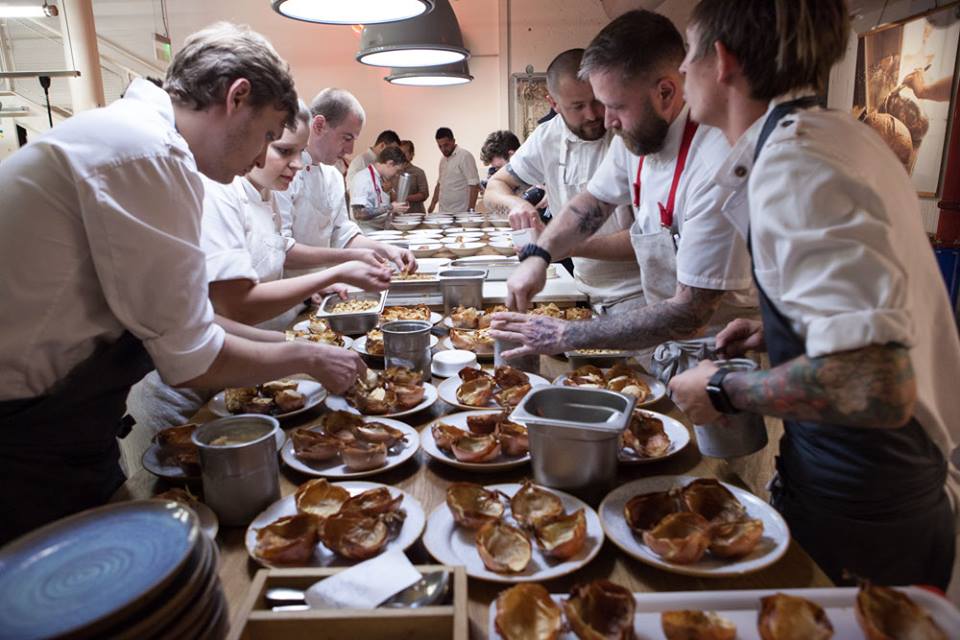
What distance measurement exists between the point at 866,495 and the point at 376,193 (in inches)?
242

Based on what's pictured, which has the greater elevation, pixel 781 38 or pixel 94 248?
pixel 781 38

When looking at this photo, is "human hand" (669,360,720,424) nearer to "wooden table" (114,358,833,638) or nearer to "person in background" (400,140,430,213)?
"wooden table" (114,358,833,638)

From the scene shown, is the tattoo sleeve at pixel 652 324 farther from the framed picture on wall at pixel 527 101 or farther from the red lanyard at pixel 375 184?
the framed picture on wall at pixel 527 101

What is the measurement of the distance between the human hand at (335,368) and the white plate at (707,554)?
0.79 m

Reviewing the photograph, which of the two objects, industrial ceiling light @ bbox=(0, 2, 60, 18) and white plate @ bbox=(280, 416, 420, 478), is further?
industrial ceiling light @ bbox=(0, 2, 60, 18)

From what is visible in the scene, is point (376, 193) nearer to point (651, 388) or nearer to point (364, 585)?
point (651, 388)

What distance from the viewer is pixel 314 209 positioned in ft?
11.9

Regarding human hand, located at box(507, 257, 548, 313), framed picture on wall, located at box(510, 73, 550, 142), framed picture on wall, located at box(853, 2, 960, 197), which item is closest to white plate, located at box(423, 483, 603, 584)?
human hand, located at box(507, 257, 548, 313)

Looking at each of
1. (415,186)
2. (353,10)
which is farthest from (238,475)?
(415,186)

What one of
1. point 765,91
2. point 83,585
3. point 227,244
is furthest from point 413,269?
A: point 83,585

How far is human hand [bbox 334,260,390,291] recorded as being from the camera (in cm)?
256

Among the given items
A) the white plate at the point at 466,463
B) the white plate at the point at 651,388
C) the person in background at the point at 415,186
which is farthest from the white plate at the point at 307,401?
the person in background at the point at 415,186

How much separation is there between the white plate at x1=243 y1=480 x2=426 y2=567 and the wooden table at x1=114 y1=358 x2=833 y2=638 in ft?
0.11

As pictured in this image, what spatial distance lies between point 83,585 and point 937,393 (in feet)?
4.89
